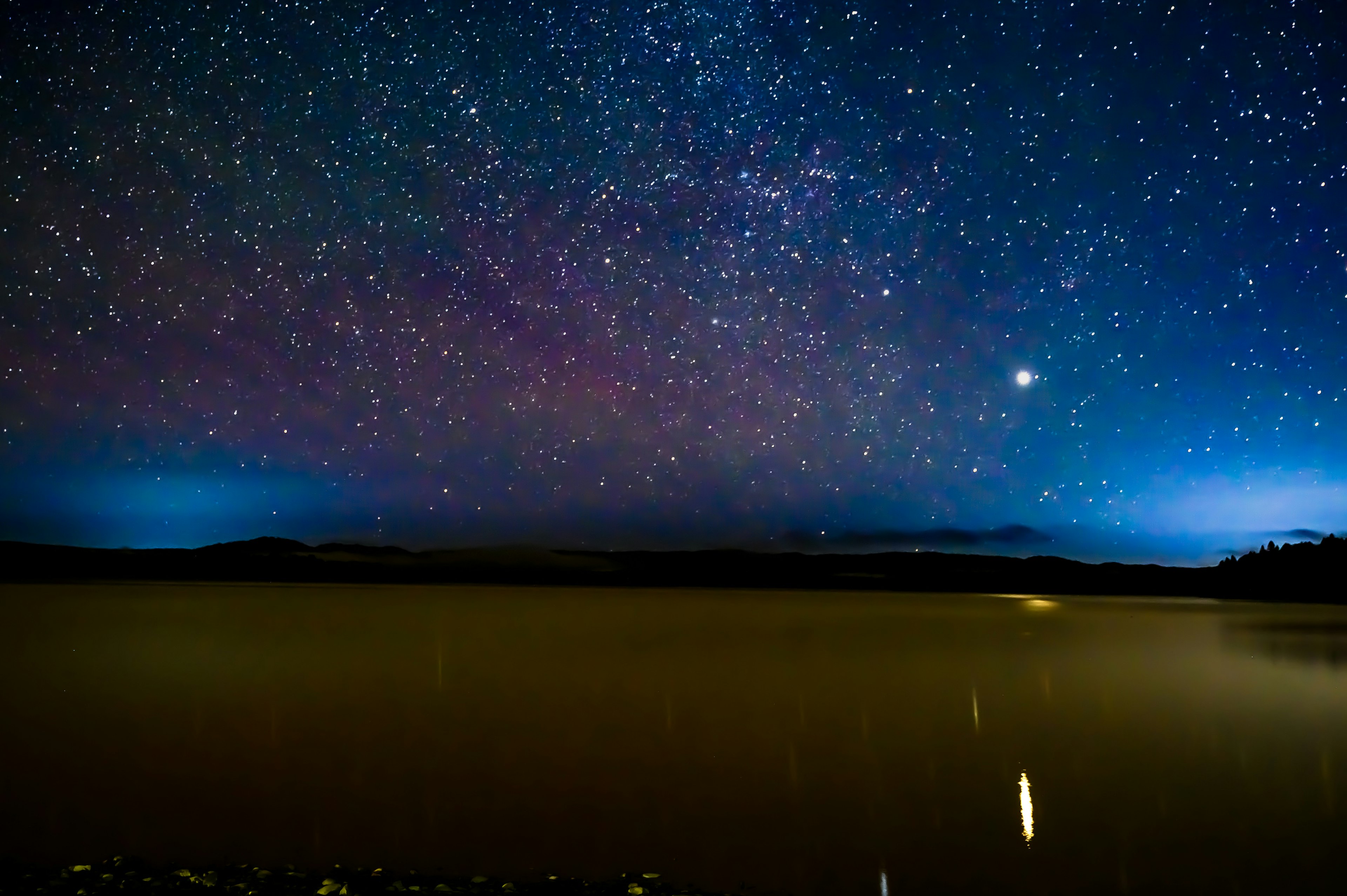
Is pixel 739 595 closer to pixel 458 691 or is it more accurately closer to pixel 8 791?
pixel 458 691

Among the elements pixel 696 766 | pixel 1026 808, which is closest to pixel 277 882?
pixel 696 766

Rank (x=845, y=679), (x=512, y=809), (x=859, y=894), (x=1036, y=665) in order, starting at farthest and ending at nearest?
(x=1036, y=665) → (x=845, y=679) → (x=512, y=809) → (x=859, y=894)

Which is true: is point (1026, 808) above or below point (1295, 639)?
above

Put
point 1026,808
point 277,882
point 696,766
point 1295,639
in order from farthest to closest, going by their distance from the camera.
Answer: point 1295,639
point 696,766
point 1026,808
point 277,882

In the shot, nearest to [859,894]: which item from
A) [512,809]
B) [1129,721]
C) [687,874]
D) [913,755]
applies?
[687,874]

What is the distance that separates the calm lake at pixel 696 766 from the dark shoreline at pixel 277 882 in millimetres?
785

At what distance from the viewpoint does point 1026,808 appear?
29.5 ft

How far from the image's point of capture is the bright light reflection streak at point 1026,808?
317 inches

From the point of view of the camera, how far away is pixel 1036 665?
25781 mm

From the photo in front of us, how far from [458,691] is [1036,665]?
54.9 ft

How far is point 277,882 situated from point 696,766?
6.16 meters

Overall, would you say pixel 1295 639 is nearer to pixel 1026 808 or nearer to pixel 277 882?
pixel 1026 808

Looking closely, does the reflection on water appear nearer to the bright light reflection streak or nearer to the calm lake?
the calm lake

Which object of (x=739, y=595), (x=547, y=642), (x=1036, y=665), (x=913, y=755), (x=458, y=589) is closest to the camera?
(x=913, y=755)
